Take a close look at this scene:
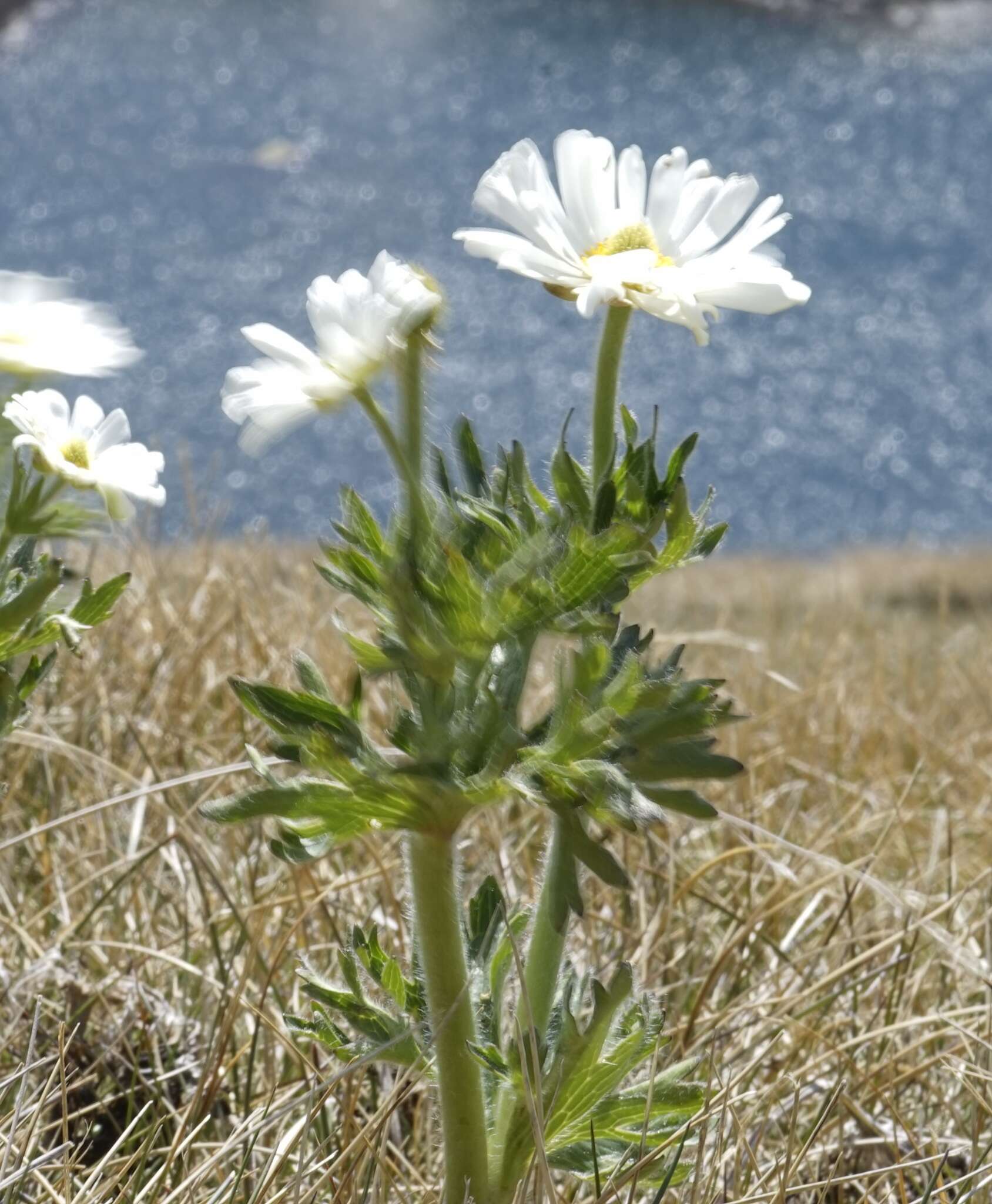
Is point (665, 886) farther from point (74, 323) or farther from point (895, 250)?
point (895, 250)

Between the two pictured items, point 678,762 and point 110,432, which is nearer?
point 678,762

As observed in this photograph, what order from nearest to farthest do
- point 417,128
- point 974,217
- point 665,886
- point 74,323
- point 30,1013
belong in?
1. point 74,323
2. point 30,1013
3. point 665,886
4. point 974,217
5. point 417,128

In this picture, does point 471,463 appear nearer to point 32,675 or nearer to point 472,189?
point 32,675

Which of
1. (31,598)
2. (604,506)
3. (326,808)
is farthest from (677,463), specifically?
(31,598)

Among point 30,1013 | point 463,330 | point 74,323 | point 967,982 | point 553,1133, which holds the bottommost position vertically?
point 463,330

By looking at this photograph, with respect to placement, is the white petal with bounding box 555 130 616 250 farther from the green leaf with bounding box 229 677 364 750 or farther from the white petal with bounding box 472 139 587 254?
the green leaf with bounding box 229 677 364 750

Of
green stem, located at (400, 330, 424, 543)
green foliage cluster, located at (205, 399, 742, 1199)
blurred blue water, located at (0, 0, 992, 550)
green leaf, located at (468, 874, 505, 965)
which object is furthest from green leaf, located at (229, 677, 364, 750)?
blurred blue water, located at (0, 0, 992, 550)

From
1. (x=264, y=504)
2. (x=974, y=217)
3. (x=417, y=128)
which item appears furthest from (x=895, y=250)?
(x=264, y=504)
